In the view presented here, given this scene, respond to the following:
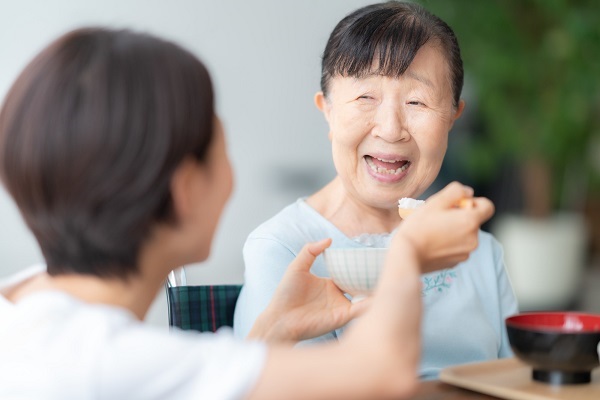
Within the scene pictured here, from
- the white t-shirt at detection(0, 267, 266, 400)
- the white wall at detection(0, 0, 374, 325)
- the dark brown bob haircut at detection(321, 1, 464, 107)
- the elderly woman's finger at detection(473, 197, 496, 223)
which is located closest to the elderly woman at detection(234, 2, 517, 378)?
the dark brown bob haircut at detection(321, 1, 464, 107)

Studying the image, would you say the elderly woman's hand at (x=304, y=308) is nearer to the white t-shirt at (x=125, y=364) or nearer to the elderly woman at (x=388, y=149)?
the elderly woman at (x=388, y=149)

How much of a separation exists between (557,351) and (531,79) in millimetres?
3722

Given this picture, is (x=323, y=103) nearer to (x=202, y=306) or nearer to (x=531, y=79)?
(x=202, y=306)

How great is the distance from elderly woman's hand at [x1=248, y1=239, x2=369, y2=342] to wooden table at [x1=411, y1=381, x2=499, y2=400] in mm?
155

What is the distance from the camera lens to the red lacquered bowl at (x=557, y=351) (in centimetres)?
120

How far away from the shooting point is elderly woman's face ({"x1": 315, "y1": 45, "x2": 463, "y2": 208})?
1626 mm

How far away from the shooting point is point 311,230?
1673 mm

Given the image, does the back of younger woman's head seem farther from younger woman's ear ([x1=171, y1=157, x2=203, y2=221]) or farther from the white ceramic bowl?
the white ceramic bowl

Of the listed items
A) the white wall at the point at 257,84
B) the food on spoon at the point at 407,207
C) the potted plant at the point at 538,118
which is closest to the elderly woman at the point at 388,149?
the food on spoon at the point at 407,207

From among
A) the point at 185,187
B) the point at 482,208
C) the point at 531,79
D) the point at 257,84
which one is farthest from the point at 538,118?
the point at 185,187

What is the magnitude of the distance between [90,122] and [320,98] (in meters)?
0.92

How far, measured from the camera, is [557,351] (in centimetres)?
121

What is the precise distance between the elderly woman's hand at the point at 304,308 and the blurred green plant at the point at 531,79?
129 inches

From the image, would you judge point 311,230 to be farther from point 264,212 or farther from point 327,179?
point 327,179
